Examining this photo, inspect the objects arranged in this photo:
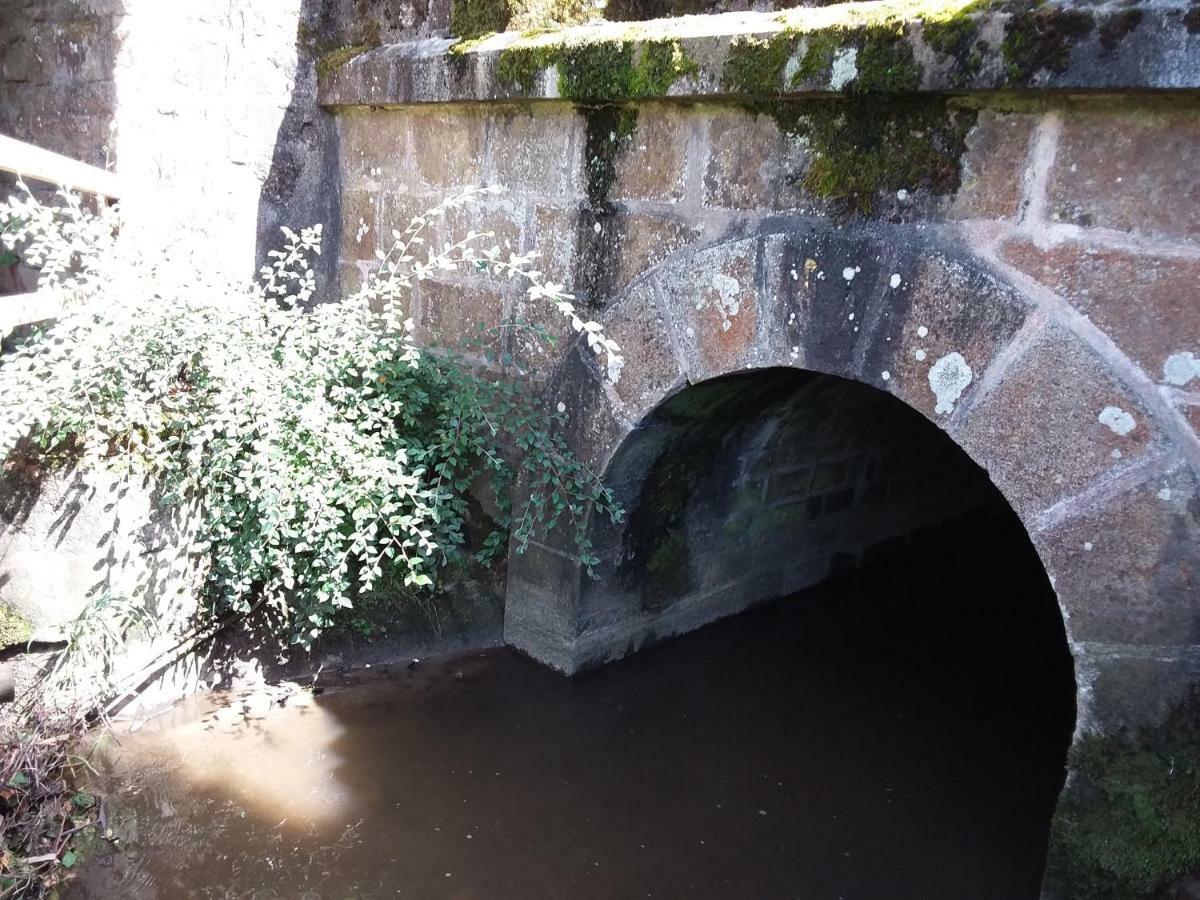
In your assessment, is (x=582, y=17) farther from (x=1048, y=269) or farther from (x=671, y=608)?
(x=671, y=608)

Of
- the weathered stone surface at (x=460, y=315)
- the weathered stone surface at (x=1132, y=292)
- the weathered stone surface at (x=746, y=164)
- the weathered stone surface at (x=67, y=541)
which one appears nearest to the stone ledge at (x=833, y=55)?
the weathered stone surface at (x=746, y=164)

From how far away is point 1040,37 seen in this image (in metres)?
1.86

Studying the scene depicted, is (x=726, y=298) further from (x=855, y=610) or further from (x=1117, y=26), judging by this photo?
(x=855, y=610)

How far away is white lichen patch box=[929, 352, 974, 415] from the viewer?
2168 mm

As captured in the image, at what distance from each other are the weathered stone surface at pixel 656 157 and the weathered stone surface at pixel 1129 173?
3.32ft

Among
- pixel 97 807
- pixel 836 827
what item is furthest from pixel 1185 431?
pixel 97 807

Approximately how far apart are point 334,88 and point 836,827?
3052mm

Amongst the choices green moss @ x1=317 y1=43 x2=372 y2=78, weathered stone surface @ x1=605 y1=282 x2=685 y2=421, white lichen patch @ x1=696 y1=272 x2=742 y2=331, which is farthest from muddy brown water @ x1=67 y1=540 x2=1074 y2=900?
green moss @ x1=317 y1=43 x2=372 y2=78

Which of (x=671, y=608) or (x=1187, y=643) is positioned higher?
(x=1187, y=643)

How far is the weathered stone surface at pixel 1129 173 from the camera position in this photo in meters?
1.81

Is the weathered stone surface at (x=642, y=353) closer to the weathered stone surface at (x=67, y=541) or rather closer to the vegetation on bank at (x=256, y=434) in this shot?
the vegetation on bank at (x=256, y=434)

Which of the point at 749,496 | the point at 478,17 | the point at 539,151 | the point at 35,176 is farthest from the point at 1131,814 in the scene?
the point at 35,176

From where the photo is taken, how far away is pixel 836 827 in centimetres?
277

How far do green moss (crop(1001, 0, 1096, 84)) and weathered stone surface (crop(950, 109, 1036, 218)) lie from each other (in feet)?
0.44
